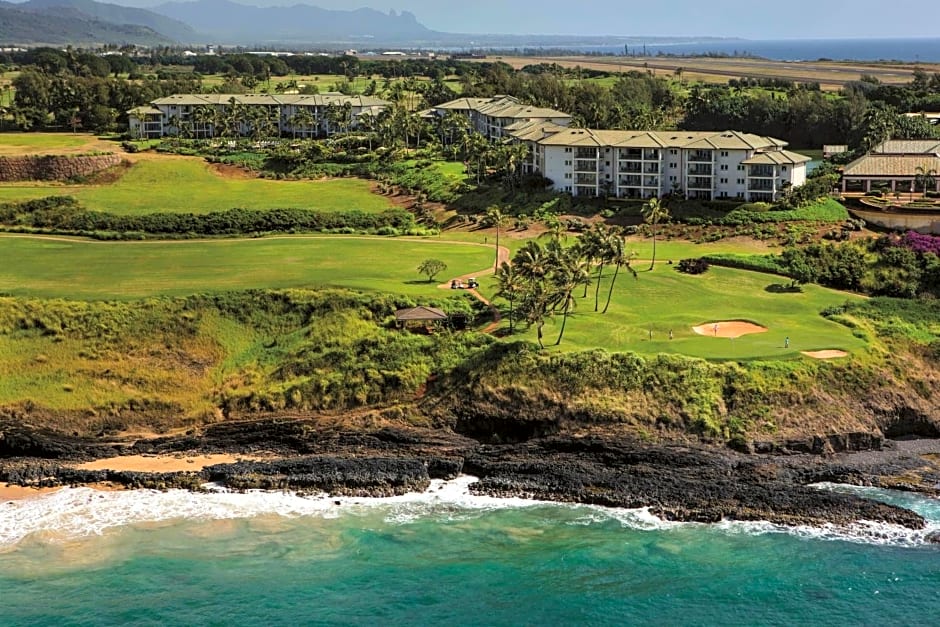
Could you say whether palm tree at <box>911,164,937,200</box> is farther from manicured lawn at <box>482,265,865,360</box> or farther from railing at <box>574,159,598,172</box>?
railing at <box>574,159,598,172</box>

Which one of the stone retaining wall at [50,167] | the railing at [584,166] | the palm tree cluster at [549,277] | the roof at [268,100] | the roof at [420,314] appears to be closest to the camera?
the palm tree cluster at [549,277]

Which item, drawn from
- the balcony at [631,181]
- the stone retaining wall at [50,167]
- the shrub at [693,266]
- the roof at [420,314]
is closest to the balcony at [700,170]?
the balcony at [631,181]

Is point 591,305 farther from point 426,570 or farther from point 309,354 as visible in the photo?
point 426,570

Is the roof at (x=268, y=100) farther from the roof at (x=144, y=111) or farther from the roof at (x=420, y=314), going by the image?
the roof at (x=420, y=314)

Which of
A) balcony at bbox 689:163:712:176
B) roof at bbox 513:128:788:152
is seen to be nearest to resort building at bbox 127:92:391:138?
roof at bbox 513:128:788:152

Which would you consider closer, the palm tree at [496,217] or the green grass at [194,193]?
the palm tree at [496,217]

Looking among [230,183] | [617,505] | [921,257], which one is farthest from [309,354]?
[230,183]
